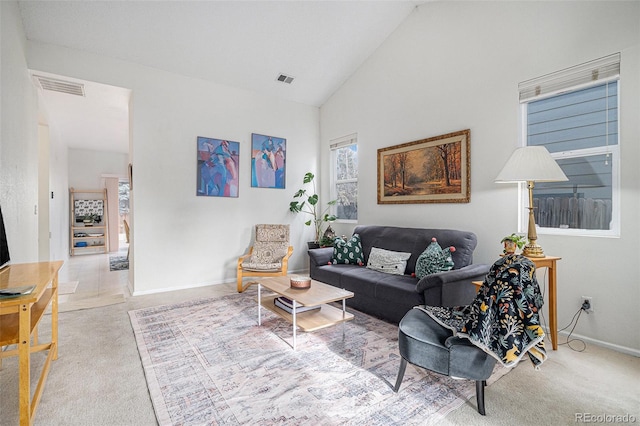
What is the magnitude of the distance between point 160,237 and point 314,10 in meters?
3.56

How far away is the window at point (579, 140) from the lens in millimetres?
2568

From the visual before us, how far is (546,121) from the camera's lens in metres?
2.95

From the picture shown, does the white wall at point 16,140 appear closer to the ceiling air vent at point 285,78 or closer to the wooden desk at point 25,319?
the wooden desk at point 25,319

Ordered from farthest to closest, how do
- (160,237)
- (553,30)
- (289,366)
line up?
(160,237)
(553,30)
(289,366)

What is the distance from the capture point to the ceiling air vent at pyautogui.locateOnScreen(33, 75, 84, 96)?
369 centimetres

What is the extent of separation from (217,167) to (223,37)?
174 cm

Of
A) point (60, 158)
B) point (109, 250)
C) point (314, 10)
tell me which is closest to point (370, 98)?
point (314, 10)

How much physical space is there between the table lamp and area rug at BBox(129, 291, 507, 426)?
1.13 metres

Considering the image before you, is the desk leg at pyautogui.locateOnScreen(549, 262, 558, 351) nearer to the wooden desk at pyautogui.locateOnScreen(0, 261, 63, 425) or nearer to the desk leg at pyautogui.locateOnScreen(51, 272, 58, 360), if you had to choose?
the wooden desk at pyautogui.locateOnScreen(0, 261, 63, 425)

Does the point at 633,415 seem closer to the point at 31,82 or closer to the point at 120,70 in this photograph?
the point at 120,70

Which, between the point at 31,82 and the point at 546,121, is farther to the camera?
the point at 31,82

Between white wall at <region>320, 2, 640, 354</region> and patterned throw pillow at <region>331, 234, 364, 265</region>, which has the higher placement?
white wall at <region>320, 2, 640, 354</region>

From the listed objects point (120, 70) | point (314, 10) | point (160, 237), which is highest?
point (314, 10)

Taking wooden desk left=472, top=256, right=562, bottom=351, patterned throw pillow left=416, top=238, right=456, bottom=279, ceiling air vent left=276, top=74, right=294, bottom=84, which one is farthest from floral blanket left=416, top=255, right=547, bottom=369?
ceiling air vent left=276, top=74, right=294, bottom=84
